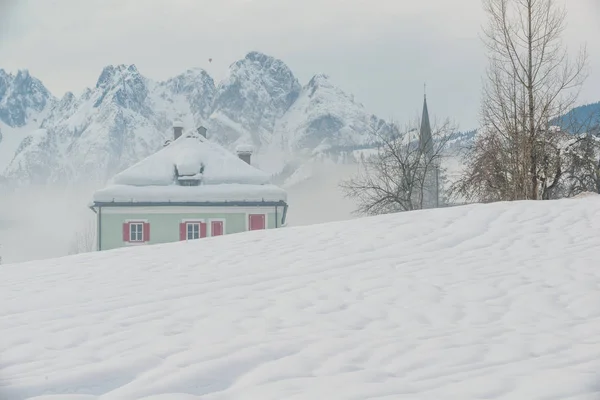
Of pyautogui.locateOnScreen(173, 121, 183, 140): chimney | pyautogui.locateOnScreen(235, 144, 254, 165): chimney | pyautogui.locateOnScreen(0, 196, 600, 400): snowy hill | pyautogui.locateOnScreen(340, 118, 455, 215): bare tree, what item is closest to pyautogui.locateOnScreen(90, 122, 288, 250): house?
pyautogui.locateOnScreen(340, 118, 455, 215): bare tree

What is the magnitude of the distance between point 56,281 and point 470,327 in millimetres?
3500

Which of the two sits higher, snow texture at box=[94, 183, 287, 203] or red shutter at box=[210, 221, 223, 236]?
snow texture at box=[94, 183, 287, 203]

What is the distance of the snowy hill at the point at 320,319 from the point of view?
3.39 m

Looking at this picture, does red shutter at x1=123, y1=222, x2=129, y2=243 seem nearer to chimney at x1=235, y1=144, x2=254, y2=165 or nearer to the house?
the house

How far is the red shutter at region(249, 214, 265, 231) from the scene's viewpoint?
2685 cm

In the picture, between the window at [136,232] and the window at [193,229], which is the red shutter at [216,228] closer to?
the window at [193,229]

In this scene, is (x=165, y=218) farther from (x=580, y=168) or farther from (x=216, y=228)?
(x=580, y=168)

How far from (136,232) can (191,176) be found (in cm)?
325

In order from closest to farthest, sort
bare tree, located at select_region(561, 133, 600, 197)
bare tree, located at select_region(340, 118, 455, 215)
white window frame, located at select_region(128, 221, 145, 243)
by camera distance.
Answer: bare tree, located at select_region(561, 133, 600, 197), bare tree, located at select_region(340, 118, 455, 215), white window frame, located at select_region(128, 221, 145, 243)

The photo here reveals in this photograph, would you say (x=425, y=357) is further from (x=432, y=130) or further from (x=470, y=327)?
(x=432, y=130)

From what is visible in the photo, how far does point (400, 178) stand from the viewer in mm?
26188

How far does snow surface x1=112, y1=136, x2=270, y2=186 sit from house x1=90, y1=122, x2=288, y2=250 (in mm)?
35

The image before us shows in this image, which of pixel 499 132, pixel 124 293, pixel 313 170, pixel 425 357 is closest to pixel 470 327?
pixel 425 357

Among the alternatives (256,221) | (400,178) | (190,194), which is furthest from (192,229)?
(400,178)
